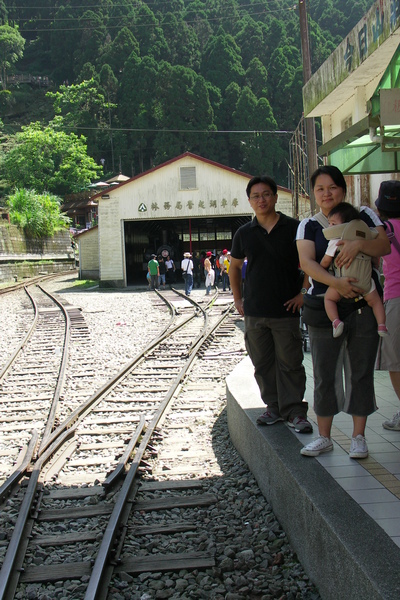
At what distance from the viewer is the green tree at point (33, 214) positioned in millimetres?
43069

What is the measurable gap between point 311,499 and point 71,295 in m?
24.4

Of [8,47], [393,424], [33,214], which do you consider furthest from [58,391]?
[8,47]

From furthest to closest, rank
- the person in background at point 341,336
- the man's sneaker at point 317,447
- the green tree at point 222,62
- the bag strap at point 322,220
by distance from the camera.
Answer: the green tree at point 222,62 → the man's sneaker at point 317,447 → the bag strap at point 322,220 → the person in background at point 341,336

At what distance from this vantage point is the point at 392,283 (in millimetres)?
4430

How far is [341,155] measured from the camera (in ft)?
22.2

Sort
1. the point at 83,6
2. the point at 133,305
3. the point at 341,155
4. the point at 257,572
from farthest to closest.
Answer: the point at 83,6 → the point at 133,305 → the point at 341,155 → the point at 257,572

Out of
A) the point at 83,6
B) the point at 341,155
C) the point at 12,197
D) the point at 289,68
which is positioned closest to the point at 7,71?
the point at 83,6

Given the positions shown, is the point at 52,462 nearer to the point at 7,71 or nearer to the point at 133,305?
the point at 133,305

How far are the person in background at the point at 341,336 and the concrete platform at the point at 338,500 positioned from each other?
0.75ft

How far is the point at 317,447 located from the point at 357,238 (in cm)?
134

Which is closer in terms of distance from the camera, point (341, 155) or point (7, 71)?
point (341, 155)

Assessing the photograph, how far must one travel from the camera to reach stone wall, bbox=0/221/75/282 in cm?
3684

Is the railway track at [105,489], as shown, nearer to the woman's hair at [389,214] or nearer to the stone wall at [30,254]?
the woman's hair at [389,214]

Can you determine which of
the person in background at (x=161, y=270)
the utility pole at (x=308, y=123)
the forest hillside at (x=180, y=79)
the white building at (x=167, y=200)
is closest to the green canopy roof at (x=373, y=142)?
the utility pole at (x=308, y=123)
